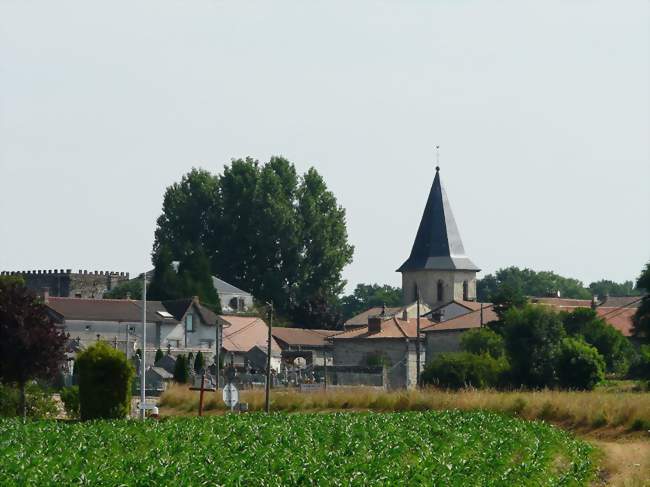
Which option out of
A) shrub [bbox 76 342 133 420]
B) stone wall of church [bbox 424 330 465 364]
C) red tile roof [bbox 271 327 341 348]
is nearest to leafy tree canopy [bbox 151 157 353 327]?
red tile roof [bbox 271 327 341 348]

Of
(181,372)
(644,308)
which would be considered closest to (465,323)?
(644,308)

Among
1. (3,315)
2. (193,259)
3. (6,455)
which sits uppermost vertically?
(193,259)

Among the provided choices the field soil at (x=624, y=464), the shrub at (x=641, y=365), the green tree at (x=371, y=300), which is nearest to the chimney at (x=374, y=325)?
the shrub at (x=641, y=365)

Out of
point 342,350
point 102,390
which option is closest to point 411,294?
point 342,350

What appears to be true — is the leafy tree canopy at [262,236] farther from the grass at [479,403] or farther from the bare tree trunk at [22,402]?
the bare tree trunk at [22,402]

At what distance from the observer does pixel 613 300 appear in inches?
5458

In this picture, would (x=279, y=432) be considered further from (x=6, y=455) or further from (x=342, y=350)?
(x=342, y=350)

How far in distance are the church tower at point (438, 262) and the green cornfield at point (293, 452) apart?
83.0 meters

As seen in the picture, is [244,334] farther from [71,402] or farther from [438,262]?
[71,402]

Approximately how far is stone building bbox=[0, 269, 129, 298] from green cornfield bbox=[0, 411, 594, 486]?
104 m

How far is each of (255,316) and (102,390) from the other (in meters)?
80.4

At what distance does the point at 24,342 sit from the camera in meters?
49.4

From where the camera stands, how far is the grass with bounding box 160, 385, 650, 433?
4406 cm

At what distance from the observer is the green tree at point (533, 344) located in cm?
6862
